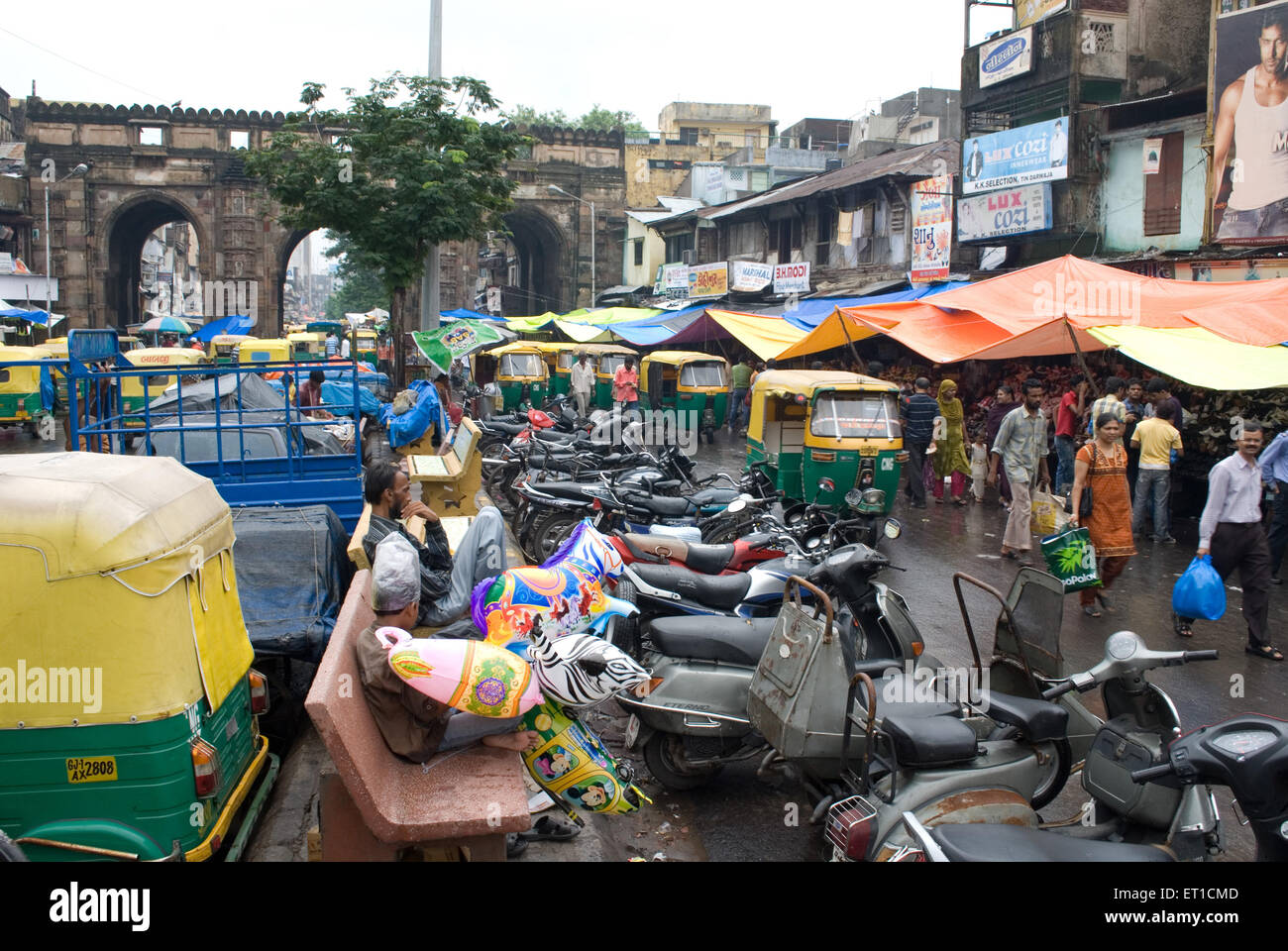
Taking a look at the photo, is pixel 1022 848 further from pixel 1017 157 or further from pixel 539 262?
pixel 539 262

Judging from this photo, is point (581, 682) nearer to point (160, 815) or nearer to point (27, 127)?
point (160, 815)

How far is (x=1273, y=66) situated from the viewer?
1388cm

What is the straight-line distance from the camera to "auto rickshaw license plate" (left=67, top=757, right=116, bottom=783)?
3.42 meters

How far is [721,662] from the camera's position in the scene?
4.93 metres

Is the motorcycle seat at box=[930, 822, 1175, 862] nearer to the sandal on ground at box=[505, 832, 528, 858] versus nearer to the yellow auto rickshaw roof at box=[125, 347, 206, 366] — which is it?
the sandal on ground at box=[505, 832, 528, 858]

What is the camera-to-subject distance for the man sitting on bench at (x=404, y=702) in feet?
12.3

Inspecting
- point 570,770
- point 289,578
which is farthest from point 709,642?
point 289,578

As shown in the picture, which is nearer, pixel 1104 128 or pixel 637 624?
pixel 637 624

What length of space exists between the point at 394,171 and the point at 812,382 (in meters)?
10.1

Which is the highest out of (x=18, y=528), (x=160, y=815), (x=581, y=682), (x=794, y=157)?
(x=794, y=157)

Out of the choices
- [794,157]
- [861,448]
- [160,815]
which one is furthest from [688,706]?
[794,157]

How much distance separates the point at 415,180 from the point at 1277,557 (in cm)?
1478

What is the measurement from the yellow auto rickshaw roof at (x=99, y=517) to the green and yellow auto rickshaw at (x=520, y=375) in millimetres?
19059

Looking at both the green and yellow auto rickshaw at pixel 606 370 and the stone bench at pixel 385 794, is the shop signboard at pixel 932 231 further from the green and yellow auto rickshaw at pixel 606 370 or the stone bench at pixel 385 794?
the stone bench at pixel 385 794
